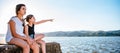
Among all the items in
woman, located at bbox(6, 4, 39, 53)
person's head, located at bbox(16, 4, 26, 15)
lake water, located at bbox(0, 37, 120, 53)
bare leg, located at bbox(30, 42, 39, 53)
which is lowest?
lake water, located at bbox(0, 37, 120, 53)

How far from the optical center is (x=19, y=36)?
2338mm

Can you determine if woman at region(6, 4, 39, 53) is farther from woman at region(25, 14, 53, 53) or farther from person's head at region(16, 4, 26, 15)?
woman at region(25, 14, 53, 53)

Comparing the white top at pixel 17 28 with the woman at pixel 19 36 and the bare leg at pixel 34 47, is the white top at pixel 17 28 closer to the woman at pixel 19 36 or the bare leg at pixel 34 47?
the woman at pixel 19 36

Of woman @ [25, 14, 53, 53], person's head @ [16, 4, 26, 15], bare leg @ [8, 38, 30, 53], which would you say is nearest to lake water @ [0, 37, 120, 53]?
woman @ [25, 14, 53, 53]

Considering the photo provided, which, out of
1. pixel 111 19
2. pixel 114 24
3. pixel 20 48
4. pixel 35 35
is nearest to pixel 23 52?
pixel 20 48

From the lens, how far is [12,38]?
2314mm

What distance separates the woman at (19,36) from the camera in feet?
7.50

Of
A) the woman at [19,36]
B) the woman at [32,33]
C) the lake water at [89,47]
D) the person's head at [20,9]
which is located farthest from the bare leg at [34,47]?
the lake water at [89,47]

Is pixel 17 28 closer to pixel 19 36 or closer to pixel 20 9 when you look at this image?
pixel 19 36

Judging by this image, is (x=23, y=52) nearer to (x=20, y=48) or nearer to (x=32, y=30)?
(x=20, y=48)

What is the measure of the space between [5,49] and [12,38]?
15 cm

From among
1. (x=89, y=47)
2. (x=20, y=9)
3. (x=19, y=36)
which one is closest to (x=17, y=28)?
(x=19, y=36)

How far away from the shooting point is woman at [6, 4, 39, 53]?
7.50 feet

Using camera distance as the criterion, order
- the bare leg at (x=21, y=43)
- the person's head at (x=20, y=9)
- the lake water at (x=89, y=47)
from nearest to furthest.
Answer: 1. the bare leg at (x=21, y=43)
2. the person's head at (x=20, y=9)
3. the lake water at (x=89, y=47)
